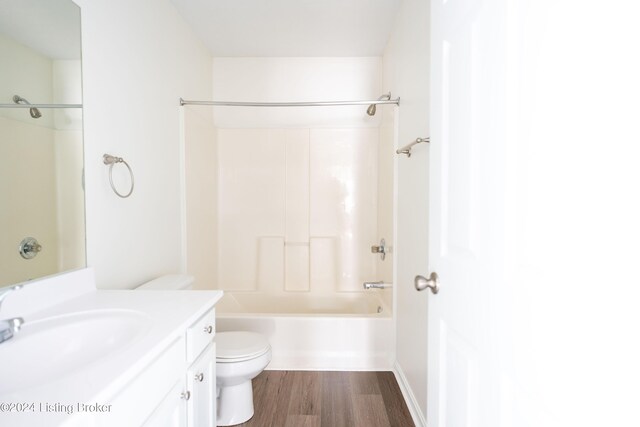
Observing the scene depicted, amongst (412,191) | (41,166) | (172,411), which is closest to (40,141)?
(41,166)

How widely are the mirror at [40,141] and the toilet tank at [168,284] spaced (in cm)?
37

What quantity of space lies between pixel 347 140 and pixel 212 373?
2.32 metres

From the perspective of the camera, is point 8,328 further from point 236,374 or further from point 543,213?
point 543,213

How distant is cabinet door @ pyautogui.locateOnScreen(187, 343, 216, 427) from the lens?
106cm

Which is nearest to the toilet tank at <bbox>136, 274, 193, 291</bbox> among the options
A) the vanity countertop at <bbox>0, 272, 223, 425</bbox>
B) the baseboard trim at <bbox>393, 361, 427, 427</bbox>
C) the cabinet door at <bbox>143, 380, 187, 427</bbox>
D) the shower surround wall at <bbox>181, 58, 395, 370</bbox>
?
the vanity countertop at <bbox>0, 272, 223, 425</bbox>

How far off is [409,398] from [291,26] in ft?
8.59

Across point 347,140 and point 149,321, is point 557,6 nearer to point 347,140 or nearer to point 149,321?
point 149,321

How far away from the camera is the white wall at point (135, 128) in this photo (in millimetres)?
1366

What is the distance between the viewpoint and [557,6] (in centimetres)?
53

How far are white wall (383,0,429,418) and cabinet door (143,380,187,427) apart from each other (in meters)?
1.13

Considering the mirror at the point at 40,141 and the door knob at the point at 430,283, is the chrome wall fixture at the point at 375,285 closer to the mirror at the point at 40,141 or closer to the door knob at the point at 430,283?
the door knob at the point at 430,283

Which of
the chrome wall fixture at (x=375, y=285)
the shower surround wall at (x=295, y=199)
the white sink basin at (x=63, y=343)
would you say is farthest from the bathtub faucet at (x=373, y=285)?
the white sink basin at (x=63, y=343)

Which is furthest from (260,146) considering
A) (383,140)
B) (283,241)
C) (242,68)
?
(383,140)

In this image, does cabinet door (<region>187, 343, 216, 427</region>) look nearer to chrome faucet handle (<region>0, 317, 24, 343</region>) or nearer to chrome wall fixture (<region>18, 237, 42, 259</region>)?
chrome faucet handle (<region>0, 317, 24, 343</region>)
